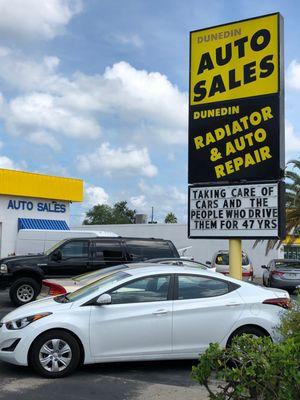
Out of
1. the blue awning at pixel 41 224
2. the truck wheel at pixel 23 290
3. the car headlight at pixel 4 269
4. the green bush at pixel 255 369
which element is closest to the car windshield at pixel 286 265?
the truck wheel at pixel 23 290

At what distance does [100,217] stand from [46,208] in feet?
215

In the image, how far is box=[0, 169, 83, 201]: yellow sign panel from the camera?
31.0 metres

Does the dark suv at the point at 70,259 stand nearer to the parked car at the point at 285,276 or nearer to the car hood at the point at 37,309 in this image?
the parked car at the point at 285,276

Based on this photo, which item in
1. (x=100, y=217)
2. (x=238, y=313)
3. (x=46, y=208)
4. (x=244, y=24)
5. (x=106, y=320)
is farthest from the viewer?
(x=100, y=217)

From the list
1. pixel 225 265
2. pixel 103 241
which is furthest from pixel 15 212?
pixel 103 241

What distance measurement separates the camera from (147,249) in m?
16.2

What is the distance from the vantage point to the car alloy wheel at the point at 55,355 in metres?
6.93

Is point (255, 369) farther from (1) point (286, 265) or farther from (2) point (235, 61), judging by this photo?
(1) point (286, 265)

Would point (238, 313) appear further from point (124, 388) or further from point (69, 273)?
point (69, 273)

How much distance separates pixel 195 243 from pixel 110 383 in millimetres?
32035

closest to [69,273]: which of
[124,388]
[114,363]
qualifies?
[114,363]

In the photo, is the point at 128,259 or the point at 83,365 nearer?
the point at 83,365

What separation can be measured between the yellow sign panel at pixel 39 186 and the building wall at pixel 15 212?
49 centimetres

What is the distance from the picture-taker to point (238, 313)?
25.1 ft
